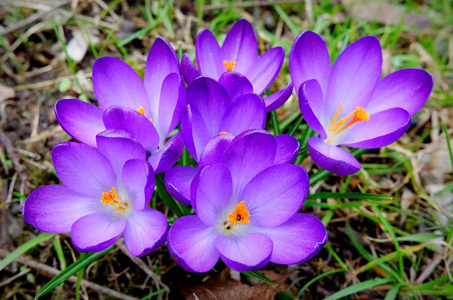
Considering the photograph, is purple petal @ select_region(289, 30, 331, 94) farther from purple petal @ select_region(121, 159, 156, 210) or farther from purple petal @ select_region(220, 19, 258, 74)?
purple petal @ select_region(121, 159, 156, 210)

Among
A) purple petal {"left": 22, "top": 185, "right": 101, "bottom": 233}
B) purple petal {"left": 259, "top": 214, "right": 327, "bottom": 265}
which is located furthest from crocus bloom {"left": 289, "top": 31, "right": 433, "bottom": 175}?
purple petal {"left": 22, "top": 185, "right": 101, "bottom": 233}

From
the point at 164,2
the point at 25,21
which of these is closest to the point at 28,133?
the point at 25,21

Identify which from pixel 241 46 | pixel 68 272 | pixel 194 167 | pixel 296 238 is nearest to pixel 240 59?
pixel 241 46

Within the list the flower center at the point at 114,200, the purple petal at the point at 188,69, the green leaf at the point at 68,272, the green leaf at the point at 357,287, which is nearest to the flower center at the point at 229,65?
the purple petal at the point at 188,69

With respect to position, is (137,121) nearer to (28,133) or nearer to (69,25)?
(28,133)

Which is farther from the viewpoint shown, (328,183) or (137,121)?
(328,183)

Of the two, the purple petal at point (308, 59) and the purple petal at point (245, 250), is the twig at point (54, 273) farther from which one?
the purple petal at point (308, 59)
